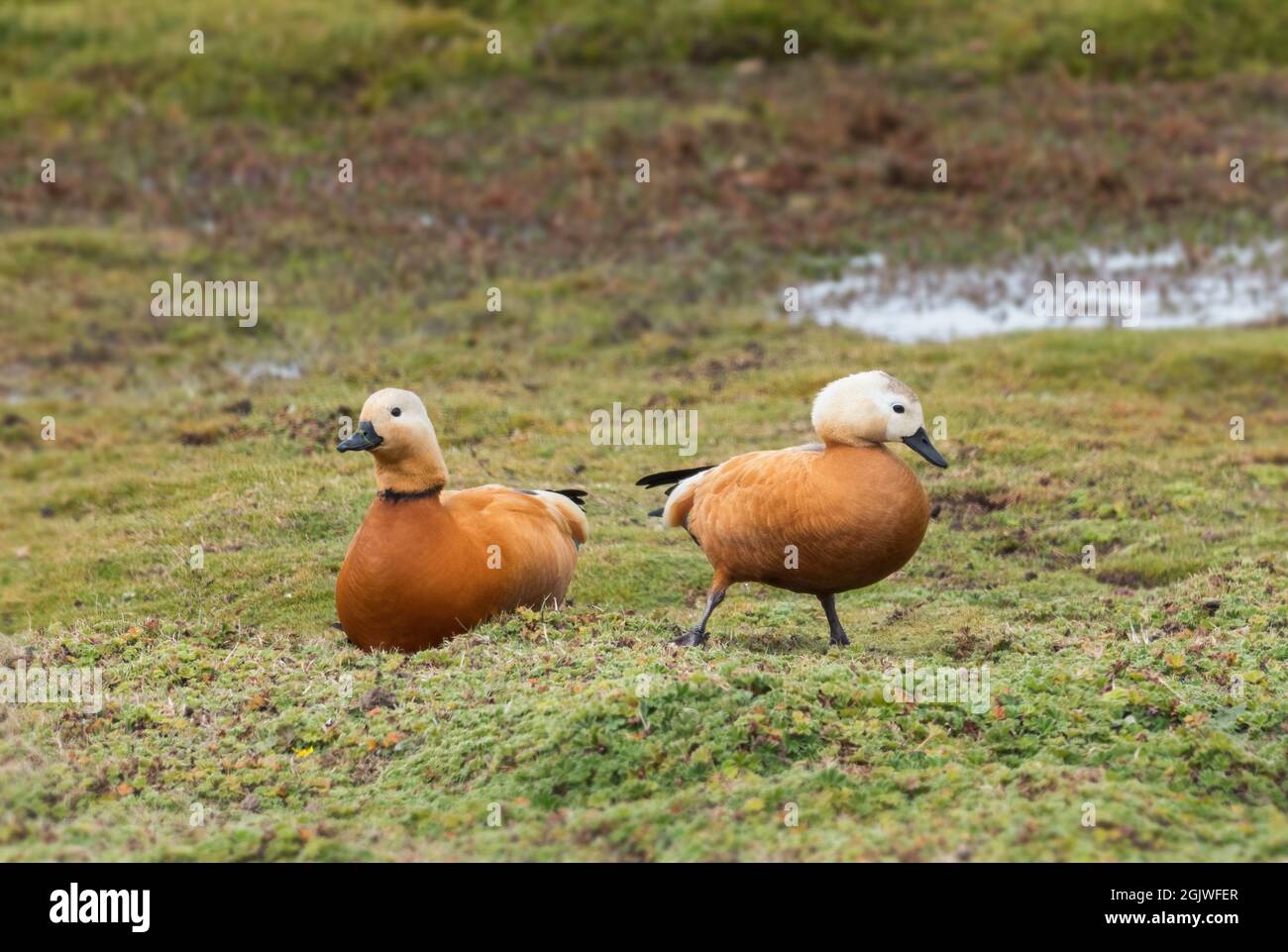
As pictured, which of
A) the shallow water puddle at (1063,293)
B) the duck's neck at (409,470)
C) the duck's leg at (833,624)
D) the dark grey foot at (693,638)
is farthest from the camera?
the shallow water puddle at (1063,293)

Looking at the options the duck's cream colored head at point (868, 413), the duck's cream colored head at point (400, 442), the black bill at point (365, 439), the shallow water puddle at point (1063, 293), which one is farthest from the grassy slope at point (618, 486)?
the duck's cream colored head at point (868, 413)

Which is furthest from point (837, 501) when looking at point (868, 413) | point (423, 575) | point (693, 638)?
point (423, 575)

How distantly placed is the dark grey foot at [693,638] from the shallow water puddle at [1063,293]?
12139 millimetres

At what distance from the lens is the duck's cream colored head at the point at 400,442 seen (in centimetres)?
1019

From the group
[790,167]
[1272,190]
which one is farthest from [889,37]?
[1272,190]

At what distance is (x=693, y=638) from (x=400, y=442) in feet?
8.01

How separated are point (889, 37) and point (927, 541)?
2406 cm

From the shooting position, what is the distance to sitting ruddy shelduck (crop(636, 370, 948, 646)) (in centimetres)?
1007

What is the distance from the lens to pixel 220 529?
14.8 metres

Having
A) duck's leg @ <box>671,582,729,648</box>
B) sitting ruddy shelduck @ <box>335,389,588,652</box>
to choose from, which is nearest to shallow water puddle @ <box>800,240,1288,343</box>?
duck's leg @ <box>671,582,729,648</box>

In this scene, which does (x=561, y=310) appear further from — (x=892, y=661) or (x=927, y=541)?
(x=892, y=661)

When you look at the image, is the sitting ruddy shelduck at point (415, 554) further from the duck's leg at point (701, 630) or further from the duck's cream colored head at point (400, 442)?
the duck's leg at point (701, 630)
